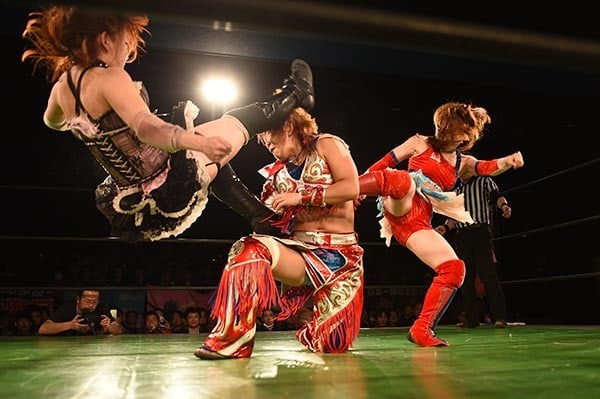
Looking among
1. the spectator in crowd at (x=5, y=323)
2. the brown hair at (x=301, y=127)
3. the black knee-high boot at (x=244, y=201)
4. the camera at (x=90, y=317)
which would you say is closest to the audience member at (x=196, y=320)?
the camera at (x=90, y=317)

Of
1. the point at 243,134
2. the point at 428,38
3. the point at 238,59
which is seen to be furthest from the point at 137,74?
the point at 428,38

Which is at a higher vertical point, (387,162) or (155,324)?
(387,162)

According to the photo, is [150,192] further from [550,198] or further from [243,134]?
[550,198]

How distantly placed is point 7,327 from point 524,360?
4409 mm

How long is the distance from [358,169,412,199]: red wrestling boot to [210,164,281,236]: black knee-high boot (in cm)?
37

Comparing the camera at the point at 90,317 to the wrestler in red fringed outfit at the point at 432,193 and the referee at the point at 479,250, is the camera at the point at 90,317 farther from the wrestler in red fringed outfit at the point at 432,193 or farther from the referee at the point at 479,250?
the referee at the point at 479,250

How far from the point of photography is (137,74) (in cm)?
485

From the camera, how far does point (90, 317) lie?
396cm

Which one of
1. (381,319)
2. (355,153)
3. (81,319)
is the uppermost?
(355,153)

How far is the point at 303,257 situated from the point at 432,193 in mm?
829

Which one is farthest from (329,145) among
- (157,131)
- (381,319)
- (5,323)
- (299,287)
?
(5,323)

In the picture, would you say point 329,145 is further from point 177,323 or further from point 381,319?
point 381,319

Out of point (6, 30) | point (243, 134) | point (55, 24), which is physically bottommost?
point (243, 134)

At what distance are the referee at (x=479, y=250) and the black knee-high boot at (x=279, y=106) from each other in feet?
7.41
